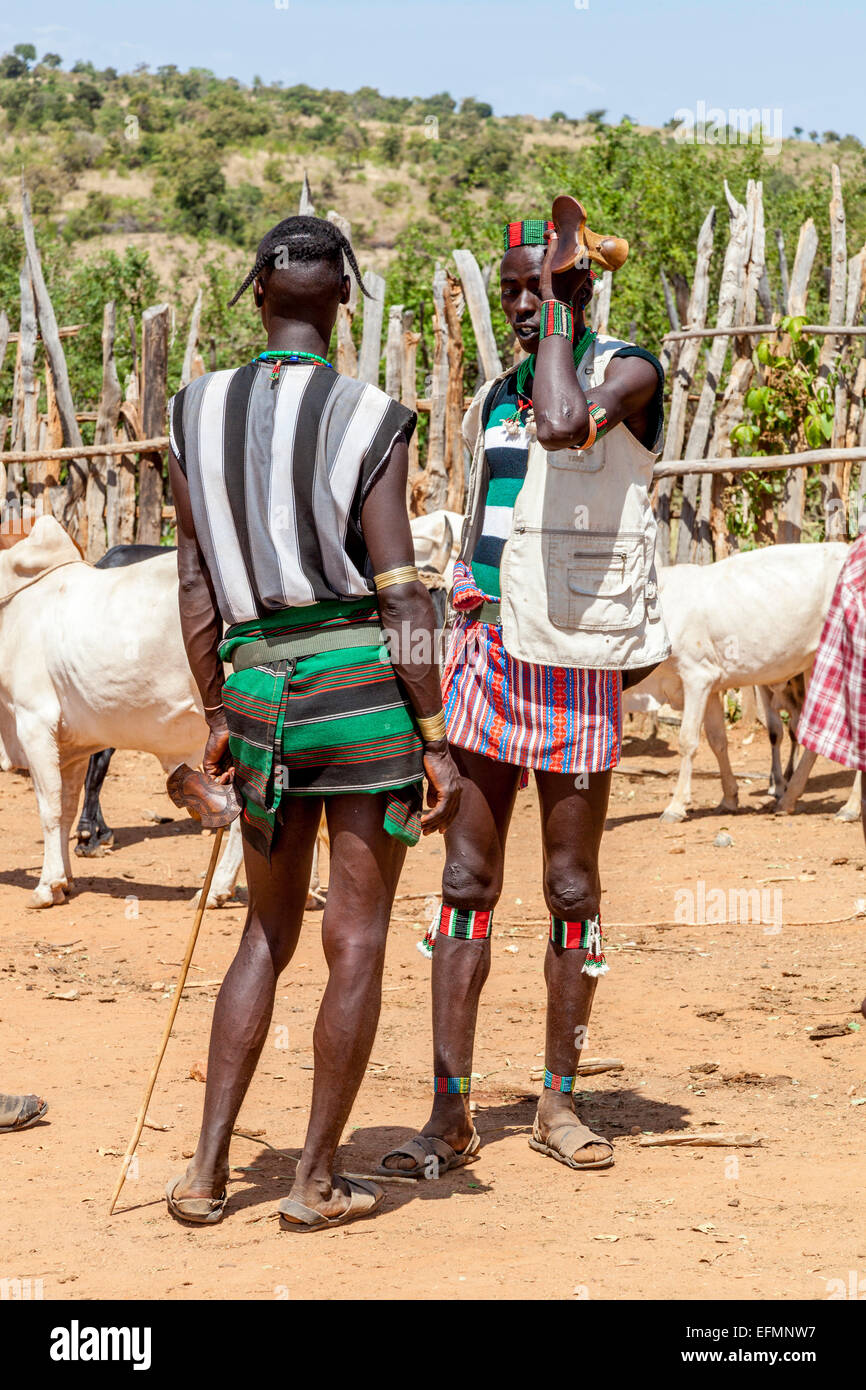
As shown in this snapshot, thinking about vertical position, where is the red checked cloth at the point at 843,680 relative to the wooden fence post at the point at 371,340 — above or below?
below

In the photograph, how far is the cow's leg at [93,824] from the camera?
26.4ft

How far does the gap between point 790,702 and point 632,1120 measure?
18.8ft

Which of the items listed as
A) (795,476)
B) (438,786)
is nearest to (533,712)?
(438,786)

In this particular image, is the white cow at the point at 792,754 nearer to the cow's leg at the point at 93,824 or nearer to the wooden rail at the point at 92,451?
the cow's leg at the point at 93,824

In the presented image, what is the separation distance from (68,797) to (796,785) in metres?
4.28

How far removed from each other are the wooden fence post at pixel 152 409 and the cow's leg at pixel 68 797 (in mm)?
3293

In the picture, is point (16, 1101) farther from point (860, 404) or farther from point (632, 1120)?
point (860, 404)

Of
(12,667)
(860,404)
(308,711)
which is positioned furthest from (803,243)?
(308,711)

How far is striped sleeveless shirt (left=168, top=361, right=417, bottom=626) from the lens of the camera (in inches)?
118

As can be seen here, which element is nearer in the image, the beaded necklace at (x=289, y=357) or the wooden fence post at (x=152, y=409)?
the beaded necklace at (x=289, y=357)

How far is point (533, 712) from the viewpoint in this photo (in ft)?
11.6

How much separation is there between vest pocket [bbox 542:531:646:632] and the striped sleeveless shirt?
0.57 m

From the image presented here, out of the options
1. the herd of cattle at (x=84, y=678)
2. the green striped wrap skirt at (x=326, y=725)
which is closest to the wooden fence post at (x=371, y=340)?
the herd of cattle at (x=84, y=678)

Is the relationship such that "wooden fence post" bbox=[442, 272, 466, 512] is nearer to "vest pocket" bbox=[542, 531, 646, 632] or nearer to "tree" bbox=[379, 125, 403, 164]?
"vest pocket" bbox=[542, 531, 646, 632]
